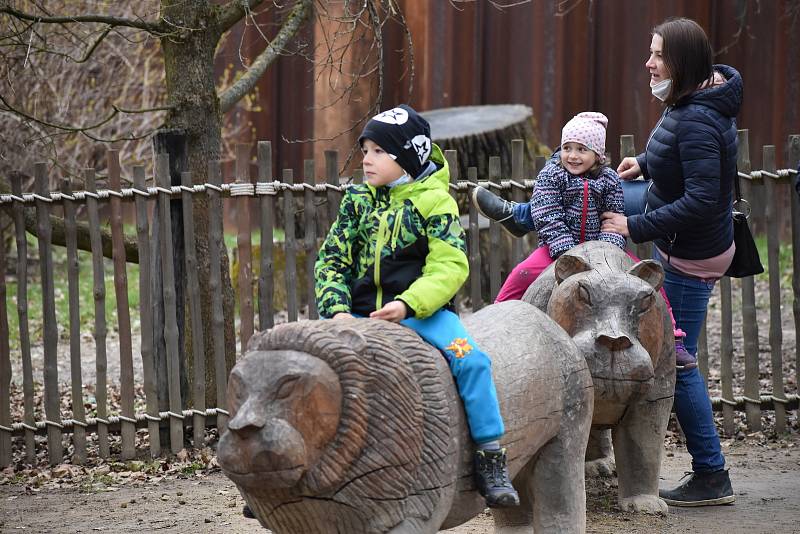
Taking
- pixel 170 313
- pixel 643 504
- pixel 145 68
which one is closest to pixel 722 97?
pixel 643 504

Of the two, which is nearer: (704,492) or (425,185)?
(425,185)

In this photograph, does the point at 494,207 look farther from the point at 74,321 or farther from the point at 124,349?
the point at 74,321

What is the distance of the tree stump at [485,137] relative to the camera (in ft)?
32.0

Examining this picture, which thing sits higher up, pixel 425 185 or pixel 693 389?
pixel 425 185

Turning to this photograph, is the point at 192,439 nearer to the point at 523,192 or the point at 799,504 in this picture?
the point at 523,192

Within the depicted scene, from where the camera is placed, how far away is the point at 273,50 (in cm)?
705

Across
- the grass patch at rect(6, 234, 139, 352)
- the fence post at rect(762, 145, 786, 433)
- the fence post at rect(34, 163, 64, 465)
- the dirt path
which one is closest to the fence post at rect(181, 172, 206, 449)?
the dirt path

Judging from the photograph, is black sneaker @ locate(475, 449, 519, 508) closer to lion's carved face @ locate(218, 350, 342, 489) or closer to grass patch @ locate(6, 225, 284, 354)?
lion's carved face @ locate(218, 350, 342, 489)

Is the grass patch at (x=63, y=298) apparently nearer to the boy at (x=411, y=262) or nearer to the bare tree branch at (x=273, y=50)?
the bare tree branch at (x=273, y=50)

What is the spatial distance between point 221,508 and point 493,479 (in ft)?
7.65

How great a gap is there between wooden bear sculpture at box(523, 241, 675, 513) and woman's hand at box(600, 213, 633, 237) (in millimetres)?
160

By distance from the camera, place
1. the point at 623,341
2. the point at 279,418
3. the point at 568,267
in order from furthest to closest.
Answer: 1. the point at 568,267
2. the point at 623,341
3. the point at 279,418

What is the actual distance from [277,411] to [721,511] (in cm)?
299

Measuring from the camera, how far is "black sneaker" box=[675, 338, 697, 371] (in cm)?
491
